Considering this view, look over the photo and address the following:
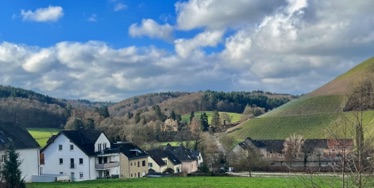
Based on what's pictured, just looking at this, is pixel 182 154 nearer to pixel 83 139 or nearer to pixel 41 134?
pixel 83 139

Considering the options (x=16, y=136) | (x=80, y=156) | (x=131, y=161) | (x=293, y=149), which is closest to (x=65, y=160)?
(x=80, y=156)

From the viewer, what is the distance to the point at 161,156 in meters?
79.2

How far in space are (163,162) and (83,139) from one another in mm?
22539

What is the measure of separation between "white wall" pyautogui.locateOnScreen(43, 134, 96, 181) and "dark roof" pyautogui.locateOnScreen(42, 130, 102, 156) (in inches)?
16.4

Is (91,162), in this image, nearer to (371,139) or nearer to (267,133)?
(371,139)

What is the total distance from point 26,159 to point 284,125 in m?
90.5

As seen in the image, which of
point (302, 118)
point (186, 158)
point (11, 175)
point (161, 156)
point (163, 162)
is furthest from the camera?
point (302, 118)

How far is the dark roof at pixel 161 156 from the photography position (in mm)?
76312

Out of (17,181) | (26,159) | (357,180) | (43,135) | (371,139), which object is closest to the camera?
(357,180)

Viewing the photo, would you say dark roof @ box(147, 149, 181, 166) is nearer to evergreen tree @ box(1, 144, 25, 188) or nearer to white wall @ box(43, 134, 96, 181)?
white wall @ box(43, 134, 96, 181)

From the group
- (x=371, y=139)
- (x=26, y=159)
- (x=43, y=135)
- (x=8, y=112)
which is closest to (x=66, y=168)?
(x=26, y=159)

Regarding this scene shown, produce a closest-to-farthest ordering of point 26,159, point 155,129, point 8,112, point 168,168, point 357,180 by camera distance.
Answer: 1. point 357,180
2. point 26,159
3. point 168,168
4. point 155,129
5. point 8,112

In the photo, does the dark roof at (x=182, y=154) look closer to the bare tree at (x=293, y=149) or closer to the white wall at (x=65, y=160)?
the bare tree at (x=293, y=149)

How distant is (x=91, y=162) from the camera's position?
185 ft
